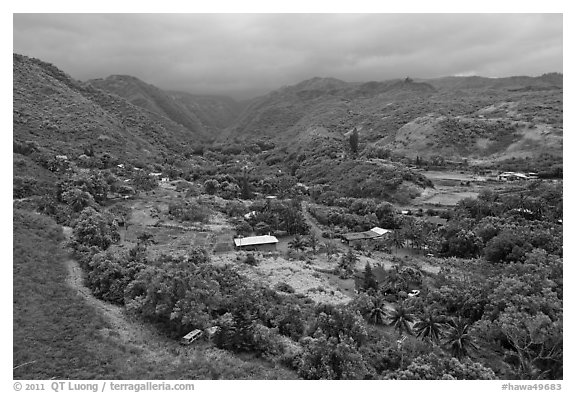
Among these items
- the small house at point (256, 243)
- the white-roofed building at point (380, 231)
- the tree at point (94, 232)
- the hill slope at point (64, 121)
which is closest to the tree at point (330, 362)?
the small house at point (256, 243)

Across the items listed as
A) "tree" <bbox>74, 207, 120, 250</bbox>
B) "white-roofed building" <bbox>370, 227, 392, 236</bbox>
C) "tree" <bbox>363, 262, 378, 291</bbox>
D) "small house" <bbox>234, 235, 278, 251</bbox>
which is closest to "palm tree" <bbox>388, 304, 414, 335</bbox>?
"tree" <bbox>363, 262, 378, 291</bbox>

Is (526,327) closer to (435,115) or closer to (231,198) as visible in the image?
(231,198)

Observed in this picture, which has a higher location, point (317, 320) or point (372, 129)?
point (372, 129)

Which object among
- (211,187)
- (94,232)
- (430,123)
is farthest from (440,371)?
(430,123)

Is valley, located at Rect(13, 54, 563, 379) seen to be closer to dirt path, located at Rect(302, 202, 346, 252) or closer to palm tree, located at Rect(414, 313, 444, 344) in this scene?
palm tree, located at Rect(414, 313, 444, 344)

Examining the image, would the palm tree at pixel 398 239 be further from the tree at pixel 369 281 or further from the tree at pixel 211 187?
the tree at pixel 211 187

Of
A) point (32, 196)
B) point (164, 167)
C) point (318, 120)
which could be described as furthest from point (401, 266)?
point (318, 120)

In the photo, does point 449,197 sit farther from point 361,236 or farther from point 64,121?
point 64,121
